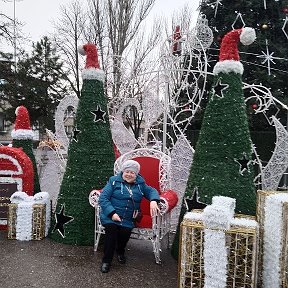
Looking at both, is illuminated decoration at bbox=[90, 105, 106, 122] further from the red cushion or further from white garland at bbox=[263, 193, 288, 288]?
white garland at bbox=[263, 193, 288, 288]

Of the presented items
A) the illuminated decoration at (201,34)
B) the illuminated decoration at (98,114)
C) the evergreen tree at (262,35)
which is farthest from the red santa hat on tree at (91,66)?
the evergreen tree at (262,35)

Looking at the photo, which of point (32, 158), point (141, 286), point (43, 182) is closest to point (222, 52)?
point (141, 286)

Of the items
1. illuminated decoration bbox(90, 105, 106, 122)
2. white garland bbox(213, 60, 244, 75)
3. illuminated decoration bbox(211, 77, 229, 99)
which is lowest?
illuminated decoration bbox(90, 105, 106, 122)

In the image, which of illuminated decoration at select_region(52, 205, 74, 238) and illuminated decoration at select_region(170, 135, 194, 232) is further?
illuminated decoration at select_region(170, 135, 194, 232)

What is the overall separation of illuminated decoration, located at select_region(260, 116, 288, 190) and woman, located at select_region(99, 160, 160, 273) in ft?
5.62

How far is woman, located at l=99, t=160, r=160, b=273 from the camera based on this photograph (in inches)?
167

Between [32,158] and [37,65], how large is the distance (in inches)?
716

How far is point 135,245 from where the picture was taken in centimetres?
538

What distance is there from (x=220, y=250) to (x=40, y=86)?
2064 centimetres

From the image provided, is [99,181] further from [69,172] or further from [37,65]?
[37,65]

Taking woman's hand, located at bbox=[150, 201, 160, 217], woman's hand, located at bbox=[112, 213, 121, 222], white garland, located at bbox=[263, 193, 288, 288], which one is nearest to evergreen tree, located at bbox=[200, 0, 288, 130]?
woman's hand, located at bbox=[150, 201, 160, 217]

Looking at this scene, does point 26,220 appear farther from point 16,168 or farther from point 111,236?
point 111,236

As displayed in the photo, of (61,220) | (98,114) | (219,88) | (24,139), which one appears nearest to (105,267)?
(61,220)

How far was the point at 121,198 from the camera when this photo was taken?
4398mm
